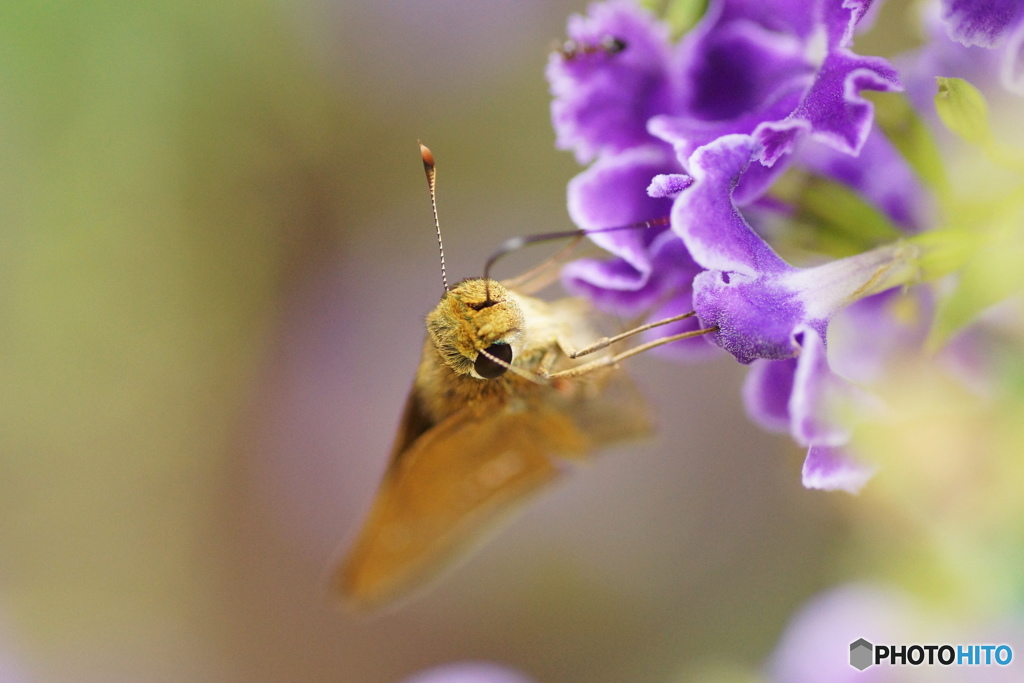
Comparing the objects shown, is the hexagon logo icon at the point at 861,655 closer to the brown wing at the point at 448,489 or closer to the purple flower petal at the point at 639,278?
the brown wing at the point at 448,489

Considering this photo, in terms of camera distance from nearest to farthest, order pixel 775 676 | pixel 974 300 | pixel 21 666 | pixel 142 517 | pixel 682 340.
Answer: pixel 974 300, pixel 682 340, pixel 775 676, pixel 21 666, pixel 142 517

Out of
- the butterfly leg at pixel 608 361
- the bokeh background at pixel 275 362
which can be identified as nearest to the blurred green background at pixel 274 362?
the bokeh background at pixel 275 362

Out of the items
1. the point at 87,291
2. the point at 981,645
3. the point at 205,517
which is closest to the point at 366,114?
the point at 87,291

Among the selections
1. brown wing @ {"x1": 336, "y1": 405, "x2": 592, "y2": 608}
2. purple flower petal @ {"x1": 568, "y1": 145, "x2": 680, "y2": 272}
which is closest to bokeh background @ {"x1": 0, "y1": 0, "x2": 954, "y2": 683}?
brown wing @ {"x1": 336, "y1": 405, "x2": 592, "y2": 608}

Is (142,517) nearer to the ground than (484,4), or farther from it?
nearer to the ground

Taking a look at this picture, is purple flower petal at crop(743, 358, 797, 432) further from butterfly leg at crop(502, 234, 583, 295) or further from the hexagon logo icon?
the hexagon logo icon

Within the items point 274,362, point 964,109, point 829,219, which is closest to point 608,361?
point 829,219

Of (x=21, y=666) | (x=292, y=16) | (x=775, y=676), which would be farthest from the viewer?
(x=292, y=16)

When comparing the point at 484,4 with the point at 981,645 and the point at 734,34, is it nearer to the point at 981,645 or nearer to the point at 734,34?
the point at 734,34

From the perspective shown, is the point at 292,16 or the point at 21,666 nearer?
the point at 21,666
